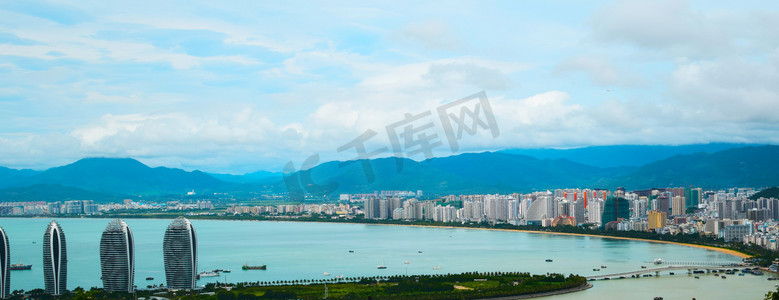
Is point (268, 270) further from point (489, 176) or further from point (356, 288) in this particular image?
point (489, 176)

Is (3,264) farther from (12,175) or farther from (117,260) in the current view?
(12,175)

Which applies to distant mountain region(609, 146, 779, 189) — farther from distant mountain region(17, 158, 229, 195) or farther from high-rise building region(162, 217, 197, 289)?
high-rise building region(162, 217, 197, 289)

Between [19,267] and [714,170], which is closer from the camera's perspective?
[19,267]

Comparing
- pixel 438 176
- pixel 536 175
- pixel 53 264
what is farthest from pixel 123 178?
pixel 53 264

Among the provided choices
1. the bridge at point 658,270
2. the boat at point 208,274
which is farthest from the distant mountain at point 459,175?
the bridge at point 658,270

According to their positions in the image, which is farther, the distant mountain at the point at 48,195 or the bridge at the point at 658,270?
the distant mountain at the point at 48,195

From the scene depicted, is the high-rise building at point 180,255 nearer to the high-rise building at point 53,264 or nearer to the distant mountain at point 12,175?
the high-rise building at point 53,264
